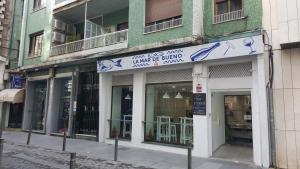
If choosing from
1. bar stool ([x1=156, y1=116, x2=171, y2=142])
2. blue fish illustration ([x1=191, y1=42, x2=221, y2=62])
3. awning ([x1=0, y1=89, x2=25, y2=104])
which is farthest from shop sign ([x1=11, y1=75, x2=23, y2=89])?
blue fish illustration ([x1=191, y1=42, x2=221, y2=62])

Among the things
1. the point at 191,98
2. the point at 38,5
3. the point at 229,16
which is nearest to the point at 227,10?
the point at 229,16

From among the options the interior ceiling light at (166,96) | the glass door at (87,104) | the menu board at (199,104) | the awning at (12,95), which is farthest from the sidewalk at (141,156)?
the awning at (12,95)

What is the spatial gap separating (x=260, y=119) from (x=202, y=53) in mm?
3066

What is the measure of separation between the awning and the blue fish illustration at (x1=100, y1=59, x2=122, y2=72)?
27.2ft

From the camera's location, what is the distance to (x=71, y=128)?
15469mm

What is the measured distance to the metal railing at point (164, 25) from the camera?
11.7m

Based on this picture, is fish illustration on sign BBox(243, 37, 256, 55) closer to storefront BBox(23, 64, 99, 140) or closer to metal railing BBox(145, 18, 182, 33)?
metal railing BBox(145, 18, 182, 33)

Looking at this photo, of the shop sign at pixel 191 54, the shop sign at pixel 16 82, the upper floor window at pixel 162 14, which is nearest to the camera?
the shop sign at pixel 191 54

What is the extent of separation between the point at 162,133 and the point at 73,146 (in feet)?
13.3

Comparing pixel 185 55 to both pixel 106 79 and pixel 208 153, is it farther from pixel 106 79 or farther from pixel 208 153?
pixel 106 79

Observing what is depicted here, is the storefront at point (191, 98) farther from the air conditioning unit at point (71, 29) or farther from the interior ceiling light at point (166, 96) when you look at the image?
the air conditioning unit at point (71, 29)

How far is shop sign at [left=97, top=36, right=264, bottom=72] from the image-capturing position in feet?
30.4

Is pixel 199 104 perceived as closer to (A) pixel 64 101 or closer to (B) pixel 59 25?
(A) pixel 64 101

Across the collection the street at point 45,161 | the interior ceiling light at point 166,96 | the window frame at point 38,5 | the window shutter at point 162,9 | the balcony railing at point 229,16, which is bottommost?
the street at point 45,161
